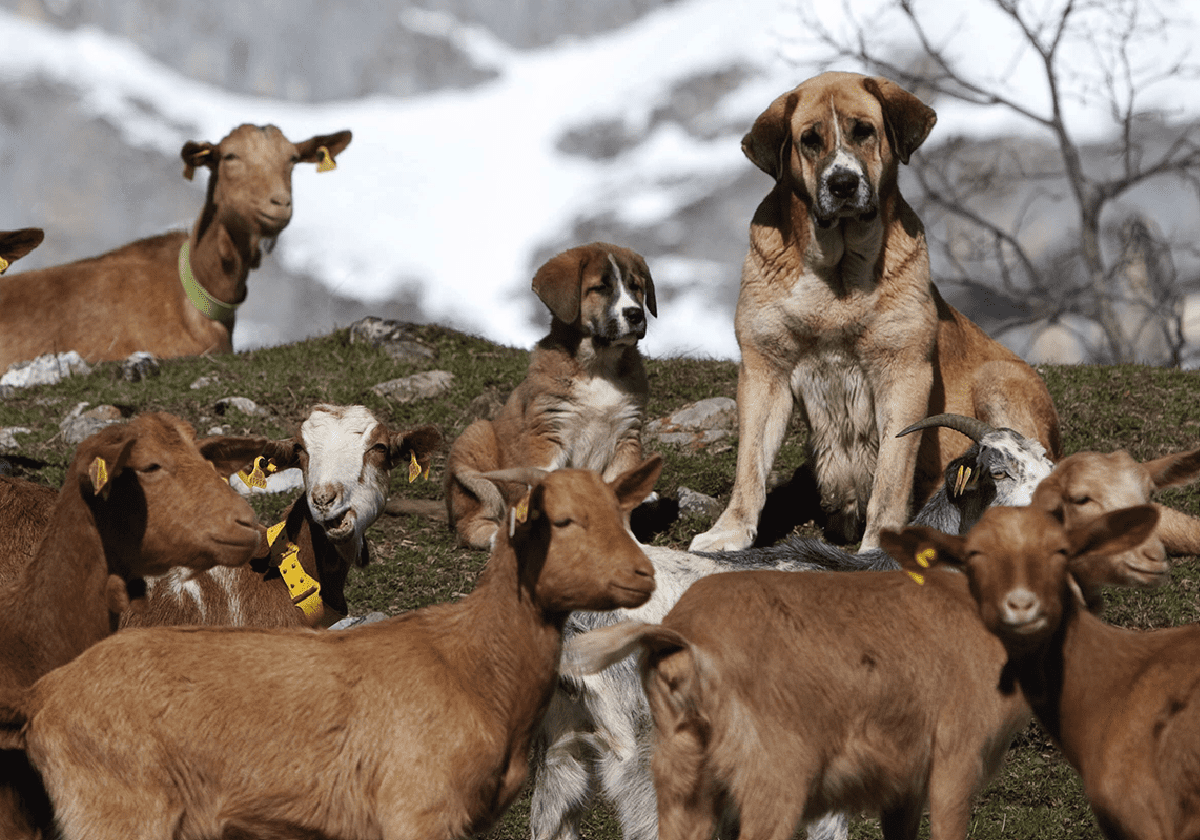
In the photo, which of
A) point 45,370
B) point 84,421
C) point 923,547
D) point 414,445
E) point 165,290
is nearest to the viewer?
point 923,547

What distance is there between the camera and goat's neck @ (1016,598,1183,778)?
5008 millimetres

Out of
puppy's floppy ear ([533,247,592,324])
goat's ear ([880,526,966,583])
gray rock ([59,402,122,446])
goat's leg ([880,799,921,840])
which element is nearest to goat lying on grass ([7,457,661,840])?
goat's ear ([880,526,966,583])

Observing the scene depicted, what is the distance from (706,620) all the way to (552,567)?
25.3 inches

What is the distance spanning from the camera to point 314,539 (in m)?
7.03

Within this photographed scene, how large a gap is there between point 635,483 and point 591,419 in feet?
12.2

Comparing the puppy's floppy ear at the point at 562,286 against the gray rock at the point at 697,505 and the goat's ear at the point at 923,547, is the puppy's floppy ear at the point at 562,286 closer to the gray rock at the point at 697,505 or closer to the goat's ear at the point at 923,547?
the gray rock at the point at 697,505

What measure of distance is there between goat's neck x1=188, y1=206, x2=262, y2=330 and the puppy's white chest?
5574 millimetres

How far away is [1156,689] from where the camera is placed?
4902mm

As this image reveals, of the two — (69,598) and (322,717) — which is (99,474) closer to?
(69,598)

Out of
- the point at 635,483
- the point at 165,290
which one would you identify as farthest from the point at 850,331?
the point at 165,290

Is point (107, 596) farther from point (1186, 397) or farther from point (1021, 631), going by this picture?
point (1186, 397)

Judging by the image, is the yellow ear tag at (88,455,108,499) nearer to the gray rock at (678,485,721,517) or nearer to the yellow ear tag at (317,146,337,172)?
the gray rock at (678,485,721,517)

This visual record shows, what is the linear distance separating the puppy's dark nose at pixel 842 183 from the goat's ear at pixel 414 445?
260 cm

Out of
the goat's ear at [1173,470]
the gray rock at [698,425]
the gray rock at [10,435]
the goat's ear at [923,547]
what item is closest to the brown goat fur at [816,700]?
the goat's ear at [923,547]
